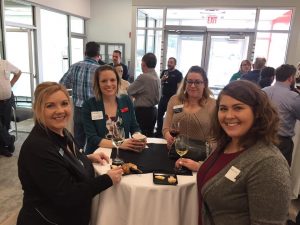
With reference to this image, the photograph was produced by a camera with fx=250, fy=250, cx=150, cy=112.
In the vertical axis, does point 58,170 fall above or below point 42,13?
below

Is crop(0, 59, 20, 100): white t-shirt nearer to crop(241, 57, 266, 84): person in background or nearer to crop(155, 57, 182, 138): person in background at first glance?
crop(155, 57, 182, 138): person in background

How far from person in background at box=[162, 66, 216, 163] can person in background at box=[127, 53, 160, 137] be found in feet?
5.79

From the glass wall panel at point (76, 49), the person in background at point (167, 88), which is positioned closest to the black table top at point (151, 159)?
the person in background at point (167, 88)

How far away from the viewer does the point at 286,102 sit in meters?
2.72

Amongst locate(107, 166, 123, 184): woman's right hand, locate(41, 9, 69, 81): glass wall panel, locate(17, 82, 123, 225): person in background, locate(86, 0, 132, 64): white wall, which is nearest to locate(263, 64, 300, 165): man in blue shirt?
locate(107, 166, 123, 184): woman's right hand

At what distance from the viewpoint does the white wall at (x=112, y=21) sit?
8.24 meters

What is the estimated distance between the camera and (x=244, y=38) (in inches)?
237

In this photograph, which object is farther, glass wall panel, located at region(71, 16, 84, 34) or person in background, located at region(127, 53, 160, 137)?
glass wall panel, located at region(71, 16, 84, 34)

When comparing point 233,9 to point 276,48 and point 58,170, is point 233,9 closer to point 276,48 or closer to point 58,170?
point 276,48

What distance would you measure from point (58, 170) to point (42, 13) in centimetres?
646

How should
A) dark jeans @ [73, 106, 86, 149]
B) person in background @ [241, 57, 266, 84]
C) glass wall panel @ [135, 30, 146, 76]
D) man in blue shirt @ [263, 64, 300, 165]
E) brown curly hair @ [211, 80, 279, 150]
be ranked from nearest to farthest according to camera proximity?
brown curly hair @ [211, 80, 279, 150]
man in blue shirt @ [263, 64, 300, 165]
dark jeans @ [73, 106, 86, 149]
person in background @ [241, 57, 266, 84]
glass wall panel @ [135, 30, 146, 76]

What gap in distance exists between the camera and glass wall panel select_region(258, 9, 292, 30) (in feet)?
19.2

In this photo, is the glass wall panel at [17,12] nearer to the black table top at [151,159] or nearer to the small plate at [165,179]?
the black table top at [151,159]

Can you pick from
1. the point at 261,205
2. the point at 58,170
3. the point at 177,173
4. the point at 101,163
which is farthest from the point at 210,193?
the point at 101,163
